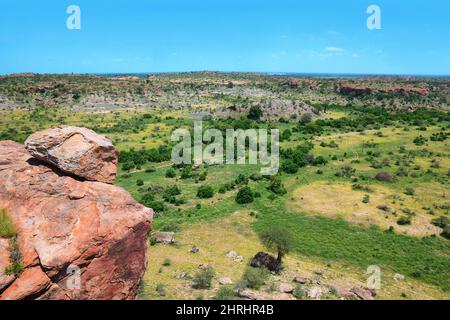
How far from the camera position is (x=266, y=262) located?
24.6 meters

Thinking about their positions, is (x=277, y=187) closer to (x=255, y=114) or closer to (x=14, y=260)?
(x=14, y=260)

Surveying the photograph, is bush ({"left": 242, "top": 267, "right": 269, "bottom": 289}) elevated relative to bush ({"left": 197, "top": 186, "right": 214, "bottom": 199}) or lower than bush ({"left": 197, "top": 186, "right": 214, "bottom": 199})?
lower

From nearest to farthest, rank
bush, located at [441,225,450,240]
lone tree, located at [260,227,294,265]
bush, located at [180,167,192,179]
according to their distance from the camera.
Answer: lone tree, located at [260,227,294,265], bush, located at [441,225,450,240], bush, located at [180,167,192,179]

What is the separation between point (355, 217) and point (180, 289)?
19.6 metres

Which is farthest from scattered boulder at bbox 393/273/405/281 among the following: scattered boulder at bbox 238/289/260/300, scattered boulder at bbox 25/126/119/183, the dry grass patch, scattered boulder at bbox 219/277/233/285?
scattered boulder at bbox 25/126/119/183

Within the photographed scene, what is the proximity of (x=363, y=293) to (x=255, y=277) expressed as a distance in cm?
616

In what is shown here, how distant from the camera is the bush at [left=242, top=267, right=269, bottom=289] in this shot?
20.9 meters

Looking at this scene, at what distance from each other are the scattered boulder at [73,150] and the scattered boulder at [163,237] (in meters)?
12.7

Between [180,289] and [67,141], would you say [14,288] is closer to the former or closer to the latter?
[67,141]

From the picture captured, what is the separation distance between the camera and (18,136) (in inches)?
2520

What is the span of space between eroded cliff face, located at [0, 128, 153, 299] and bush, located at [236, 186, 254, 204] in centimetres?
2143

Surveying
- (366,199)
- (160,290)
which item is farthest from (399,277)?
(160,290)

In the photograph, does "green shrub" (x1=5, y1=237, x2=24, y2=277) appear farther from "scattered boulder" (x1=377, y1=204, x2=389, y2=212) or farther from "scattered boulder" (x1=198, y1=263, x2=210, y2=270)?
"scattered boulder" (x1=377, y1=204, x2=389, y2=212)

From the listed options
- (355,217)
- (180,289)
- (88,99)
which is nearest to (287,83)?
(88,99)
